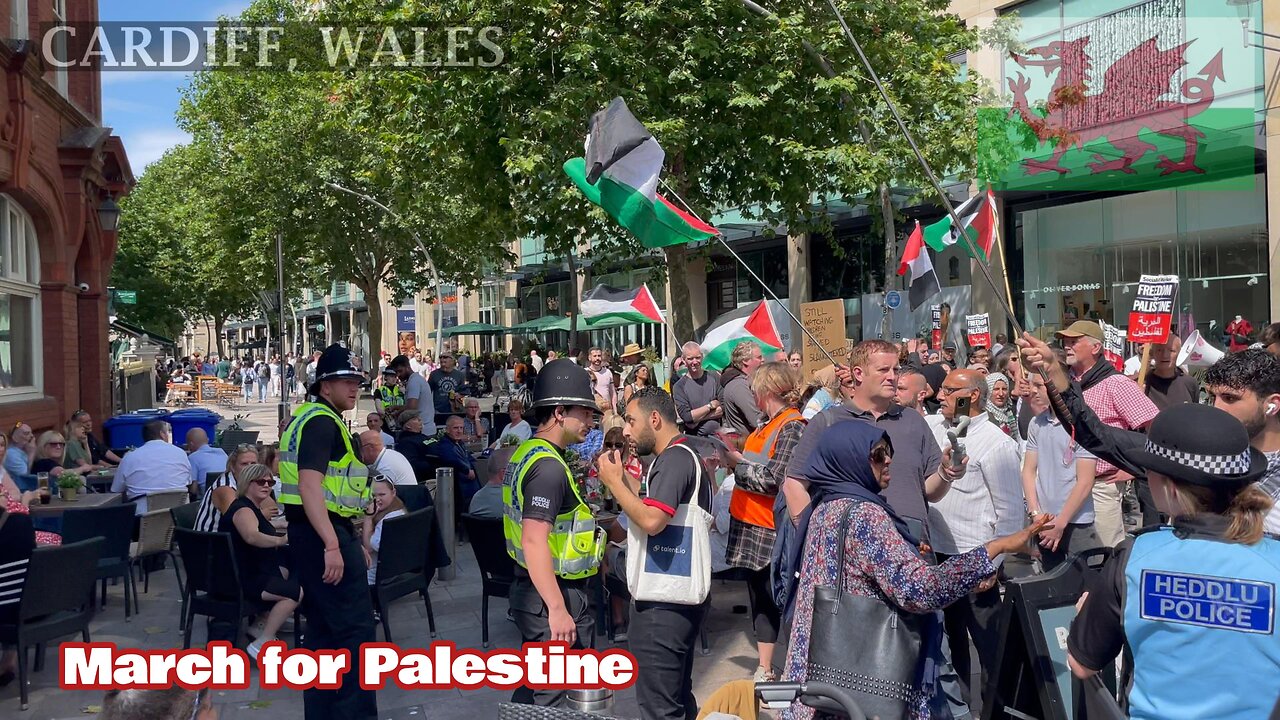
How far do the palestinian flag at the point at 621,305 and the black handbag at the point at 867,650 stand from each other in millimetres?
9572

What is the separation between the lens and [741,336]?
11164 millimetres

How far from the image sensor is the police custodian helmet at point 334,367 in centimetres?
510

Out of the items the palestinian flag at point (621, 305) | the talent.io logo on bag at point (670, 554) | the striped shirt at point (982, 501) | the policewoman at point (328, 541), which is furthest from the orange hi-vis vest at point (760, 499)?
the palestinian flag at point (621, 305)

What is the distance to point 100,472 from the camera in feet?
37.3

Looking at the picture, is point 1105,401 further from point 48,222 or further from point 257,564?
point 48,222

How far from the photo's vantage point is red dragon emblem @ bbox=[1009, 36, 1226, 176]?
1803 centimetres

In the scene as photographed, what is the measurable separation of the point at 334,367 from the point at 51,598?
2475 millimetres

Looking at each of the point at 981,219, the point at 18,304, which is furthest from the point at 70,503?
the point at 981,219

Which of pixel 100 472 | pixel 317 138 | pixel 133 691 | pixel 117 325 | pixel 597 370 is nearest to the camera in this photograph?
pixel 133 691

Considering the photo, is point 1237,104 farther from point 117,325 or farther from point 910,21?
point 117,325

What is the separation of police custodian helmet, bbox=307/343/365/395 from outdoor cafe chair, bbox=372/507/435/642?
1897mm

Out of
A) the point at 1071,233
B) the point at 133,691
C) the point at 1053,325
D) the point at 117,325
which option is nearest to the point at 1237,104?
the point at 1071,233

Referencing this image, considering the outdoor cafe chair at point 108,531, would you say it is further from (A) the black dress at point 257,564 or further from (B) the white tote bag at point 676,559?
(B) the white tote bag at point 676,559

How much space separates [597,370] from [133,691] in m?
13.4
